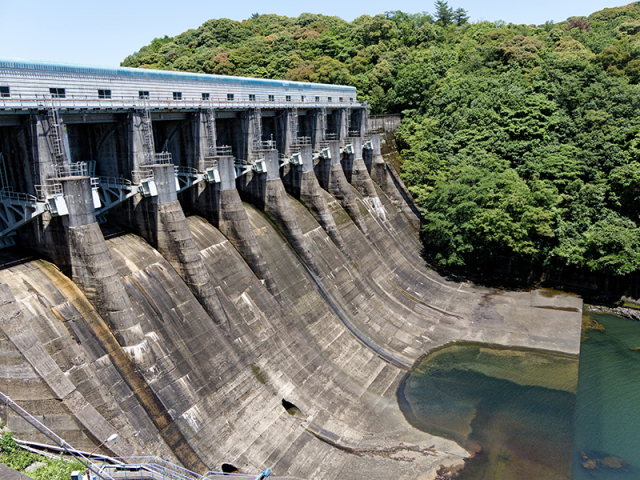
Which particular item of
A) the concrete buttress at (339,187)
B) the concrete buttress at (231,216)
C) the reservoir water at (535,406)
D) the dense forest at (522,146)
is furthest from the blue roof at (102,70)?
the reservoir water at (535,406)

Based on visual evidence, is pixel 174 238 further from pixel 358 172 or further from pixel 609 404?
pixel 609 404

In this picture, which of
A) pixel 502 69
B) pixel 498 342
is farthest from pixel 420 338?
pixel 502 69

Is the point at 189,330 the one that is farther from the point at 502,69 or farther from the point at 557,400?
the point at 502,69

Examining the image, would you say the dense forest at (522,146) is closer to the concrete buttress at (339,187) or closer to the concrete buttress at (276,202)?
the concrete buttress at (339,187)

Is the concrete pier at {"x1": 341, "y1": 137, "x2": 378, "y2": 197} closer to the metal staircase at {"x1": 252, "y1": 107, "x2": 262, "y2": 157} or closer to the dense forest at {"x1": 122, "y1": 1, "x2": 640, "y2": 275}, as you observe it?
the dense forest at {"x1": 122, "y1": 1, "x2": 640, "y2": 275}

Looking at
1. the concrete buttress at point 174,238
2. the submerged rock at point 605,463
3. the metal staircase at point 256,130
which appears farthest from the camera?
the metal staircase at point 256,130

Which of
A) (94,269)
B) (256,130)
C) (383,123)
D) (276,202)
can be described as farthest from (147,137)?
(383,123)
